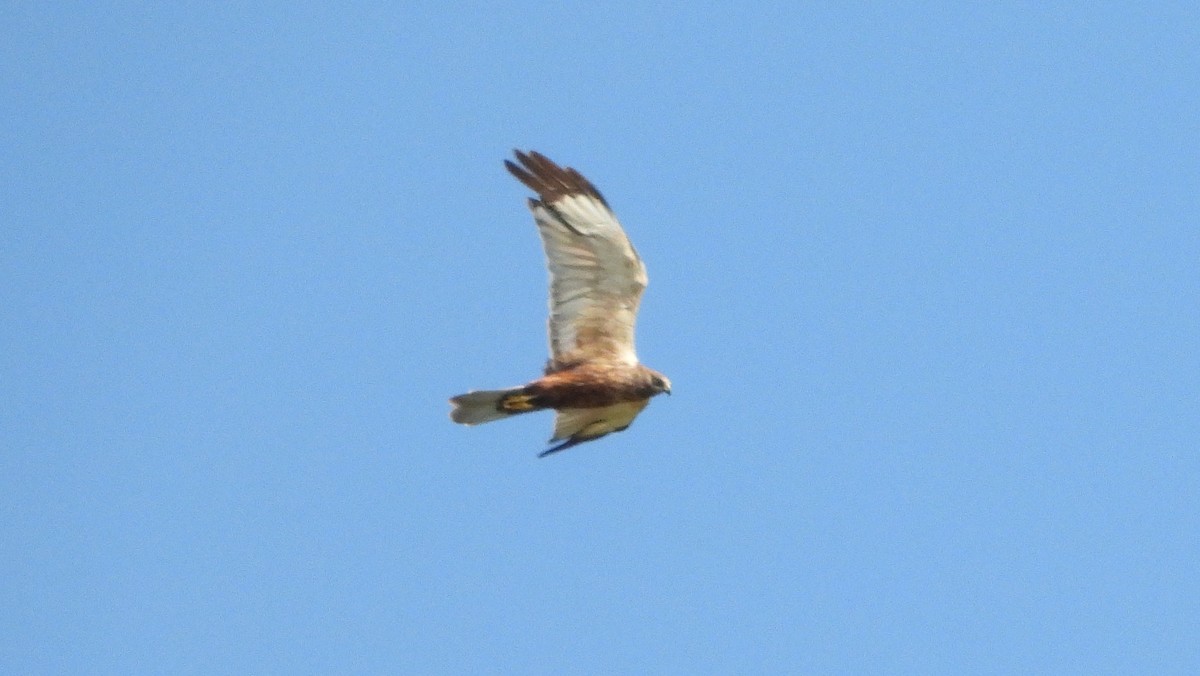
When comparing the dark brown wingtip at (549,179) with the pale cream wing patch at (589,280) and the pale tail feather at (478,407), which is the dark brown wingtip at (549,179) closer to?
the pale cream wing patch at (589,280)

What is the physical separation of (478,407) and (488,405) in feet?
0.31

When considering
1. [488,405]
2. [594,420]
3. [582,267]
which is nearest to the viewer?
[488,405]

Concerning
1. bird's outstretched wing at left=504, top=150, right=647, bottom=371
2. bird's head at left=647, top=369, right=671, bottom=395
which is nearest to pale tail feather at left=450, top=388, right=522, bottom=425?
bird's outstretched wing at left=504, top=150, right=647, bottom=371

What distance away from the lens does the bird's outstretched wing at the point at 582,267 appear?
1498 centimetres

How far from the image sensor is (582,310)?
50.3 feet

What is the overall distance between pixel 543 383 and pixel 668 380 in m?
1.29

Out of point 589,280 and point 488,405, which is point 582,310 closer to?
point 589,280

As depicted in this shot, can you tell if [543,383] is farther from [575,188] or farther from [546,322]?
[575,188]

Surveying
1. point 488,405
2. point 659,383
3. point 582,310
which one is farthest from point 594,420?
point 488,405

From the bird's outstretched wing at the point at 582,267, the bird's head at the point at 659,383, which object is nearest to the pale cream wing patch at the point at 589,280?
the bird's outstretched wing at the point at 582,267

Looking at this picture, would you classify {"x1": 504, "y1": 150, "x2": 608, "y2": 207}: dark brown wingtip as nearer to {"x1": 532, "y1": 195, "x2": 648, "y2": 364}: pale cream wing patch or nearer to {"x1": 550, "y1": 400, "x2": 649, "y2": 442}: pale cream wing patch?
{"x1": 532, "y1": 195, "x2": 648, "y2": 364}: pale cream wing patch

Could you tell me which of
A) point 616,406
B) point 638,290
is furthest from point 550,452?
point 638,290

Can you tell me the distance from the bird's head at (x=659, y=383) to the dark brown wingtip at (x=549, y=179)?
5.75ft

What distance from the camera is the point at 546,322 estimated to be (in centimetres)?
1538
